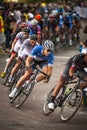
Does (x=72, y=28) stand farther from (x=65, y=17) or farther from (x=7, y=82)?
(x=7, y=82)

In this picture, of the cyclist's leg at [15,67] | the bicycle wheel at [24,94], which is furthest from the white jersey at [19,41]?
the bicycle wheel at [24,94]

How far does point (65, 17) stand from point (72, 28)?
201 cm

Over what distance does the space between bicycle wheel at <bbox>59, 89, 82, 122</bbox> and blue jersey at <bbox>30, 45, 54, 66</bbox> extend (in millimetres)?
1883

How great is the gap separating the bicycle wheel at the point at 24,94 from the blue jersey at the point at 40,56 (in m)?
0.65

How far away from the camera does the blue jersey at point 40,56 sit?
14.4m

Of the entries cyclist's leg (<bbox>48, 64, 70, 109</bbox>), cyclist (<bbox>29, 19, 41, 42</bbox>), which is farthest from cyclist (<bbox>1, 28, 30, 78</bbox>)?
cyclist's leg (<bbox>48, 64, 70, 109</bbox>)

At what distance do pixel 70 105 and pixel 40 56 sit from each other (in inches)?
94.5

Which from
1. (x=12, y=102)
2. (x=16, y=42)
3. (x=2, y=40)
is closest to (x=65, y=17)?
(x=2, y=40)

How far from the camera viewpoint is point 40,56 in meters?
14.6

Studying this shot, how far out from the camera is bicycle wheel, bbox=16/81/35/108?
14.2 m

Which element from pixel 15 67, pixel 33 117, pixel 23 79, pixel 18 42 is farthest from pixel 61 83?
pixel 18 42

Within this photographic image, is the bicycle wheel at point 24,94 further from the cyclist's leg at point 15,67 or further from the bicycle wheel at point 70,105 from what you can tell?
the cyclist's leg at point 15,67

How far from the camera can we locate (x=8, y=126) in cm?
1180

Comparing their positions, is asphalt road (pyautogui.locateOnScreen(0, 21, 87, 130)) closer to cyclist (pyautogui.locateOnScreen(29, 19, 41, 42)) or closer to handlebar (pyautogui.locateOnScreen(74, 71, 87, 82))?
handlebar (pyautogui.locateOnScreen(74, 71, 87, 82))
